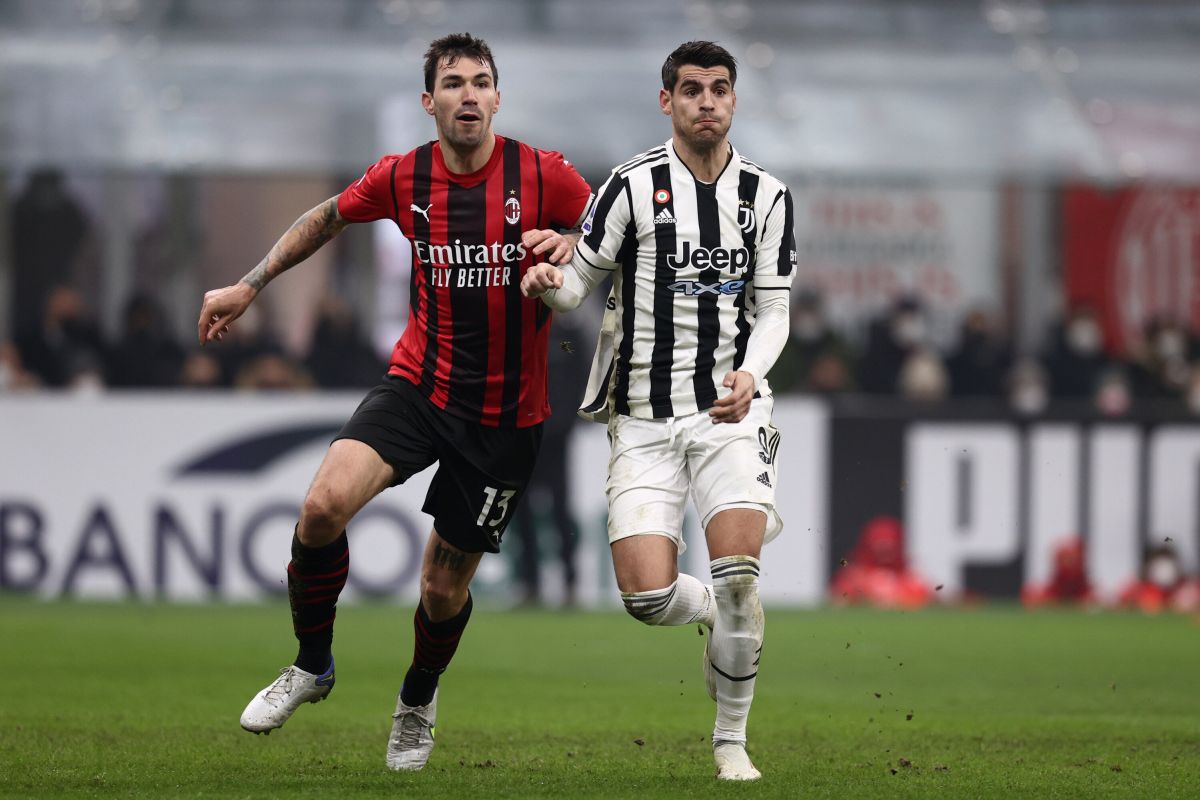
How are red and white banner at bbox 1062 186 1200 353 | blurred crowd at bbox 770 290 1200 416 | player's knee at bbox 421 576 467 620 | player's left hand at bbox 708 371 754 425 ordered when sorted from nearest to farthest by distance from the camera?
player's left hand at bbox 708 371 754 425 < player's knee at bbox 421 576 467 620 < blurred crowd at bbox 770 290 1200 416 < red and white banner at bbox 1062 186 1200 353

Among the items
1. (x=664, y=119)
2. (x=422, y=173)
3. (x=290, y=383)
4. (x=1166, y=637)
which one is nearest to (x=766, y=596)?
(x=1166, y=637)

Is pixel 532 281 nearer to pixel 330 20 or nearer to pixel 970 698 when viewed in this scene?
pixel 970 698

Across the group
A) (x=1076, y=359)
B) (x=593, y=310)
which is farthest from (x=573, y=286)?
(x=1076, y=359)

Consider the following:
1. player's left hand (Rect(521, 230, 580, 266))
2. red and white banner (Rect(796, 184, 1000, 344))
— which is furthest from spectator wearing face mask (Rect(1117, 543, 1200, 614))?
player's left hand (Rect(521, 230, 580, 266))

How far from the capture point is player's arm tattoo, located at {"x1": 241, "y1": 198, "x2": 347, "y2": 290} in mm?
6621

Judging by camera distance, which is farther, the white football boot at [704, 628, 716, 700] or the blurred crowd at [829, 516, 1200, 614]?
the blurred crowd at [829, 516, 1200, 614]

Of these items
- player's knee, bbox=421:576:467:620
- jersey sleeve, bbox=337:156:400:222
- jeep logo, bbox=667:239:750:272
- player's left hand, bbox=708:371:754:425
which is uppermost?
jersey sleeve, bbox=337:156:400:222

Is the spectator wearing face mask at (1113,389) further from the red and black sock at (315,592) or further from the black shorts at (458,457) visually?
the red and black sock at (315,592)

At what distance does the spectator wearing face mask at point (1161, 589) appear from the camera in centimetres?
1347

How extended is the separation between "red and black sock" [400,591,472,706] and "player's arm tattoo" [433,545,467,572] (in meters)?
0.18

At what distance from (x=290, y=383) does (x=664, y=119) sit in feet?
15.4

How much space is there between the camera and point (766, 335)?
629 centimetres

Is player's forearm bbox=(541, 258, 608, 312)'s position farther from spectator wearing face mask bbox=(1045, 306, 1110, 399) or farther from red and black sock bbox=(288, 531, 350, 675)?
spectator wearing face mask bbox=(1045, 306, 1110, 399)

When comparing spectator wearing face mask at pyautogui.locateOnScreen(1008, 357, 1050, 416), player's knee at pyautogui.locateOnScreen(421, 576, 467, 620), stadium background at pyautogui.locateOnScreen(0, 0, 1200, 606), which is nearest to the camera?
player's knee at pyautogui.locateOnScreen(421, 576, 467, 620)
